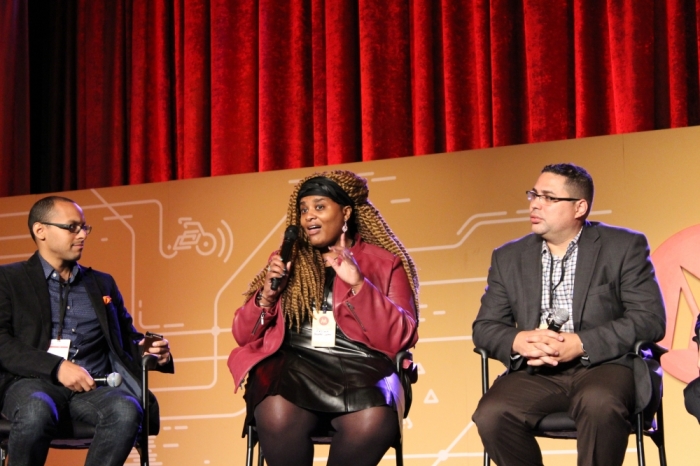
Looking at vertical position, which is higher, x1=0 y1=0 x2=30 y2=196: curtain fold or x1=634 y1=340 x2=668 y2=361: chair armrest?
x1=0 y1=0 x2=30 y2=196: curtain fold

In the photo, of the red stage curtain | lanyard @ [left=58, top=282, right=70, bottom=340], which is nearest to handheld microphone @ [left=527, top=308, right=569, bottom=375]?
lanyard @ [left=58, top=282, right=70, bottom=340]

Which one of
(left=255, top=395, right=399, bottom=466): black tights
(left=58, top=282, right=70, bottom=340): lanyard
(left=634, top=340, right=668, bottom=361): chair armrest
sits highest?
(left=58, top=282, right=70, bottom=340): lanyard

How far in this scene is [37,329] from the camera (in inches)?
151

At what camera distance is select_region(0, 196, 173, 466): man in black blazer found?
11.7ft

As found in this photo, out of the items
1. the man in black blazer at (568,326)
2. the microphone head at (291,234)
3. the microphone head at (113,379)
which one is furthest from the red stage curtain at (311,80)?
the microphone head at (113,379)

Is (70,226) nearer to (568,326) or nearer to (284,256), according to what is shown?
(284,256)

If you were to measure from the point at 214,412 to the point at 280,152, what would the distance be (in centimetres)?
188

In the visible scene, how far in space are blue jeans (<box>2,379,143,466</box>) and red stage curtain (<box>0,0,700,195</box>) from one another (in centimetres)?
270

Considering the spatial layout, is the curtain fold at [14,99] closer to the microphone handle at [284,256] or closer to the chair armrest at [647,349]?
the microphone handle at [284,256]

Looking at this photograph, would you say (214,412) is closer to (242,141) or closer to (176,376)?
(176,376)

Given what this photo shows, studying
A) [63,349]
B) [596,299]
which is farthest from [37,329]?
[596,299]

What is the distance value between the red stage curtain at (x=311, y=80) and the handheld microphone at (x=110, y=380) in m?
2.58

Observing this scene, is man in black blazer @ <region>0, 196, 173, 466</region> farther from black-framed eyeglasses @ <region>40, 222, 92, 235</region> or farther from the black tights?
the black tights

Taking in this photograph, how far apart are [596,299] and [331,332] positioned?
39.2 inches
